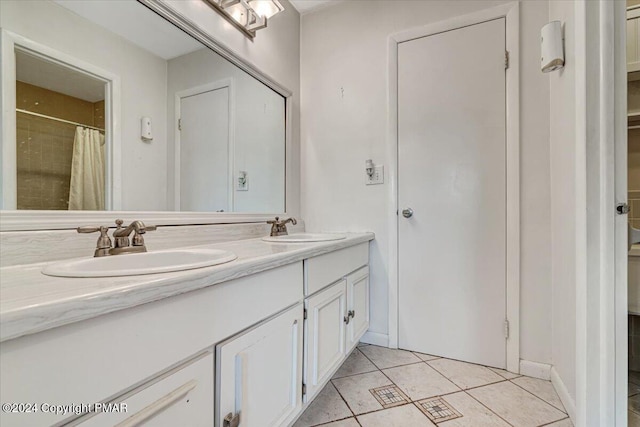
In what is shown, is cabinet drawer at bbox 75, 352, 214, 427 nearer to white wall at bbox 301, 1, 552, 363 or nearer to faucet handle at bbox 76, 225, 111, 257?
faucet handle at bbox 76, 225, 111, 257

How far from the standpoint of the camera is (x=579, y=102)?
1.04 meters

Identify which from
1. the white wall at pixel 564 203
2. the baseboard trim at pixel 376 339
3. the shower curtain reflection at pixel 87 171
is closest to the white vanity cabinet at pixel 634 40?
the white wall at pixel 564 203

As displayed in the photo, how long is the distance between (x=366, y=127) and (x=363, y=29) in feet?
2.17

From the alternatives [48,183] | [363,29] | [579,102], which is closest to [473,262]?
[579,102]

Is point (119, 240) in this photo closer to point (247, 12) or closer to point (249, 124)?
point (249, 124)

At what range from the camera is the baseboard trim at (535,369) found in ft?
4.99

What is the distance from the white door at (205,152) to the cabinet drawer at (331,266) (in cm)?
59

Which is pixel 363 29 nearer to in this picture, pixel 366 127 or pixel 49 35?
pixel 366 127

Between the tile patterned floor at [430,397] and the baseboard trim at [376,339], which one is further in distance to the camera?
the baseboard trim at [376,339]

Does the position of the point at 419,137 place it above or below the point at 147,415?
above

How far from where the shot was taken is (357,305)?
66.0 inches

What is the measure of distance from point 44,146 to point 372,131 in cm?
→ 161

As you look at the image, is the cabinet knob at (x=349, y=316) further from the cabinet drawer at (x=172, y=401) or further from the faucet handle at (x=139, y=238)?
the faucet handle at (x=139, y=238)

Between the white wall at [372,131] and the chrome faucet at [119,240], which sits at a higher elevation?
the white wall at [372,131]
